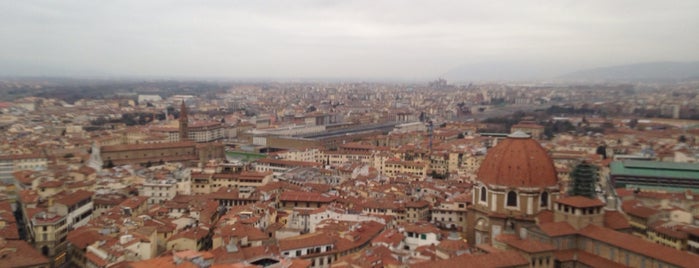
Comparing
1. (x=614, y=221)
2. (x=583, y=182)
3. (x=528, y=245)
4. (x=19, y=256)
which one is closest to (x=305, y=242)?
(x=528, y=245)

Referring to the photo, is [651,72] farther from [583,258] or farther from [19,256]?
[19,256]

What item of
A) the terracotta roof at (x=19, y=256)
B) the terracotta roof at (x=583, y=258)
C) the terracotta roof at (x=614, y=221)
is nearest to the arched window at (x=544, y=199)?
the terracotta roof at (x=614, y=221)

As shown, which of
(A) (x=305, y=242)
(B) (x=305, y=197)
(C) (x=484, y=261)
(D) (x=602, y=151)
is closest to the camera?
(C) (x=484, y=261)

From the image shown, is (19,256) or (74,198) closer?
(19,256)

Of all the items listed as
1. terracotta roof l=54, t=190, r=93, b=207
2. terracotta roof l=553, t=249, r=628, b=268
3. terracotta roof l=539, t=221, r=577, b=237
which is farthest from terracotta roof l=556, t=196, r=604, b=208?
terracotta roof l=54, t=190, r=93, b=207

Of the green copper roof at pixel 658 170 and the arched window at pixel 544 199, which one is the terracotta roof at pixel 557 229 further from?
the green copper roof at pixel 658 170
